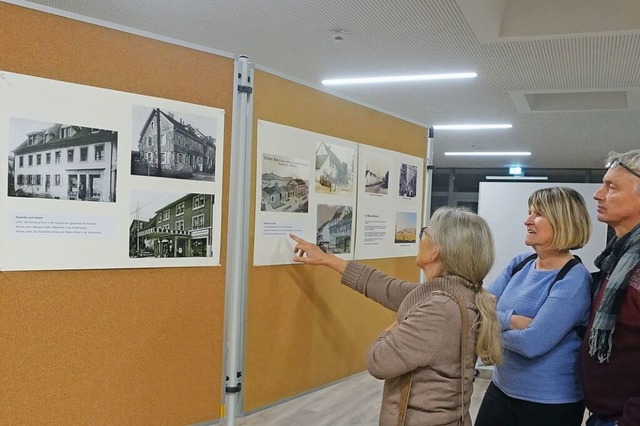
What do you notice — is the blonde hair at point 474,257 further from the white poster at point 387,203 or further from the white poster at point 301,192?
the white poster at point 387,203

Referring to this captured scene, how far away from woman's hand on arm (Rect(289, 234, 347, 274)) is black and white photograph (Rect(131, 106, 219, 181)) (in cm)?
48

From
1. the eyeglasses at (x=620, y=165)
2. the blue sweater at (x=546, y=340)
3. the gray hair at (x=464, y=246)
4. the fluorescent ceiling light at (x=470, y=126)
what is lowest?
the blue sweater at (x=546, y=340)

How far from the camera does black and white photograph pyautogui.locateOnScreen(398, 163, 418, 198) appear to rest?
278 cm

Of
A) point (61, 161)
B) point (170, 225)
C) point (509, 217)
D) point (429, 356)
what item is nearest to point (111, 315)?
point (170, 225)

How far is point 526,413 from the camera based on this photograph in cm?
181

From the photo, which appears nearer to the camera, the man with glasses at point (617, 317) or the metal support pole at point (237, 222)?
the man with glasses at point (617, 317)

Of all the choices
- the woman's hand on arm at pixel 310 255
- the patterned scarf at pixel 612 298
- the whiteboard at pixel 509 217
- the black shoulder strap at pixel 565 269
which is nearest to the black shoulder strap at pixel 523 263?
the black shoulder strap at pixel 565 269

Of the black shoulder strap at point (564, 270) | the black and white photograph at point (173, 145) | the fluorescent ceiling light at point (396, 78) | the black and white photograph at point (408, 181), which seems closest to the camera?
the black and white photograph at point (173, 145)

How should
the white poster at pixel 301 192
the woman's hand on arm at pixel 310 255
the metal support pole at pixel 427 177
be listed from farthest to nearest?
1. the metal support pole at pixel 427 177
2. the woman's hand on arm at pixel 310 255
3. the white poster at pixel 301 192

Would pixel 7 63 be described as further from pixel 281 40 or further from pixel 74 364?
pixel 281 40

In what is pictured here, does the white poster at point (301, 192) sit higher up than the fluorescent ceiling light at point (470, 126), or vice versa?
the fluorescent ceiling light at point (470, 126)

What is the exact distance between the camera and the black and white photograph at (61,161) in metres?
1.50

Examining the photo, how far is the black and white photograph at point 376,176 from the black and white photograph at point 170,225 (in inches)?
34.6

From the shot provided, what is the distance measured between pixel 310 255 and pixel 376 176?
0.61 meters
